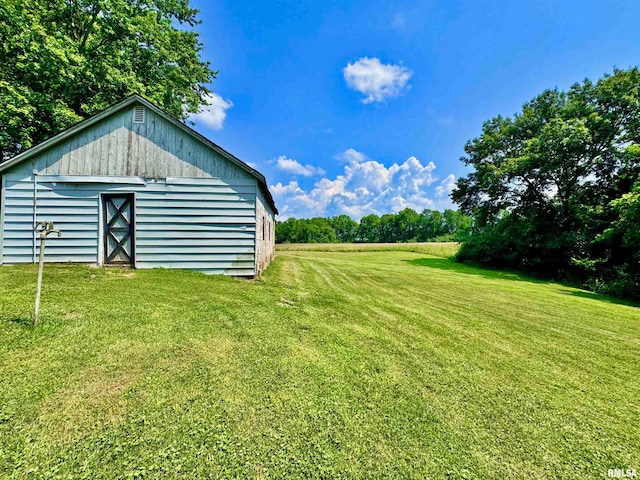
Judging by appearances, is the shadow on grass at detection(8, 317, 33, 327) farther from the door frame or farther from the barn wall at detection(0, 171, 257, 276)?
the door frame

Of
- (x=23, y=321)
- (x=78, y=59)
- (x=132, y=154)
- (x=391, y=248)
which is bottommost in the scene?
(x=391, y=248)

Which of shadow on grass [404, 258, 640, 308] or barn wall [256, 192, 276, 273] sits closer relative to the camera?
barn wall [256, 192, 276, 273]

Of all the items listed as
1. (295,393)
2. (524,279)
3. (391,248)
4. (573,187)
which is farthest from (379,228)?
(295,393)

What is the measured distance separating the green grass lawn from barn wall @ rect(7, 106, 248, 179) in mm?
3673

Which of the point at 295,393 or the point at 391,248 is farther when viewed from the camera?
the point at 391,248

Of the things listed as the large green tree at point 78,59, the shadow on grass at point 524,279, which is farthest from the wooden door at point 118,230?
the shadow on grass at point 524,279

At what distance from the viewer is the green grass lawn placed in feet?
6.17

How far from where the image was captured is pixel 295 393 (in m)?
2.61

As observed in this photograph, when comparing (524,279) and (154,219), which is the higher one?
(154,219)

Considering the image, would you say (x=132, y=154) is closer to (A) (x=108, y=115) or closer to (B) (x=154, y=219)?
(A) (x=108, y=115)

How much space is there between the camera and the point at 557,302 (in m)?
7.56

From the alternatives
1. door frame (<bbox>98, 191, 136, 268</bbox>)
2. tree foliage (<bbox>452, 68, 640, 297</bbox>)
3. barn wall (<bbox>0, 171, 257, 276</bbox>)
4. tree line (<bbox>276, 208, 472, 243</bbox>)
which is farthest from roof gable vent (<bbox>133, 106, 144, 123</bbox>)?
tree line (<bbox>276, 208, 472, 243</bbox>)

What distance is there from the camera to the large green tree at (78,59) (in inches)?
373

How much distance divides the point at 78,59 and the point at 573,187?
82.9ft
